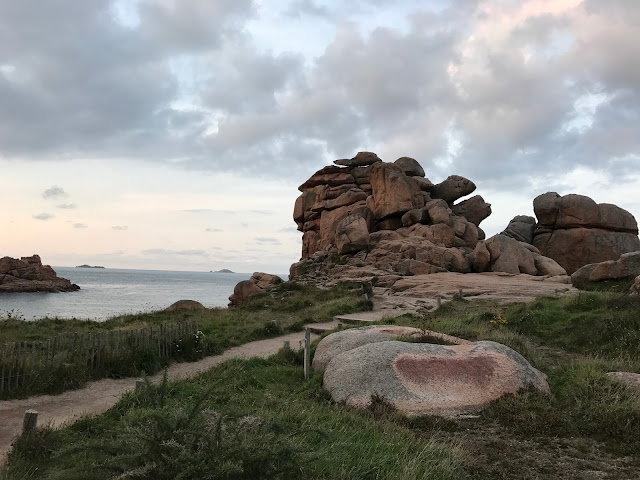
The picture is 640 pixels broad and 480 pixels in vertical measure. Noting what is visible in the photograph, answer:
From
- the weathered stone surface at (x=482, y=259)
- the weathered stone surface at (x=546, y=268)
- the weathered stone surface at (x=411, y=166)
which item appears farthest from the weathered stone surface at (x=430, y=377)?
the weathered stone surface at (x=411, y=166)

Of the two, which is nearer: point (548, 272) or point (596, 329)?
point (596, 329)

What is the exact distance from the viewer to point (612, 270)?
24.9 metres

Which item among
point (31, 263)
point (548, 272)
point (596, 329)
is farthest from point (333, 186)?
point (31, 263)

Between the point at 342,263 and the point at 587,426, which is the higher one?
the point at 342,263

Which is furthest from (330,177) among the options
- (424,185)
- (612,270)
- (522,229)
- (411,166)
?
(612,270)

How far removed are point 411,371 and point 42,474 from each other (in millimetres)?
6392

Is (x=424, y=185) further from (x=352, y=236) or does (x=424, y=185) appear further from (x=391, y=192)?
(x=352, y=236)

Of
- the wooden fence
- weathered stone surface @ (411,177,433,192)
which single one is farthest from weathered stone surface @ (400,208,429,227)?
the wooden fence

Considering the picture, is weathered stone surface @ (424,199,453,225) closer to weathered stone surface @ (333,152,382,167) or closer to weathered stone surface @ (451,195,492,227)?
weathered stone surface @ (451,195,492,227)

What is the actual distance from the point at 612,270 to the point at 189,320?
21.2 m

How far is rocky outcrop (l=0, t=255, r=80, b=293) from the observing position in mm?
76494

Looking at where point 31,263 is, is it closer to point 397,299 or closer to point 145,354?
point 397,299

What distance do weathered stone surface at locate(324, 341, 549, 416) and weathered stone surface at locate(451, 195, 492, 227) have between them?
140 ft

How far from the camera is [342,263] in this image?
136 ft
